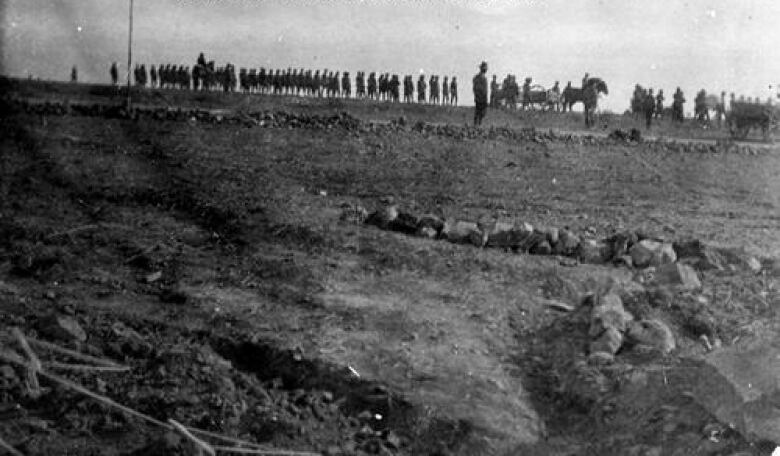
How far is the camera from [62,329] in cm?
590

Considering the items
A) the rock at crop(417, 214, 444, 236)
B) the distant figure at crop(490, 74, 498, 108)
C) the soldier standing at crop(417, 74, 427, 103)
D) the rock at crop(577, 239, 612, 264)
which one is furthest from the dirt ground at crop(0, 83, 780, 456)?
the soldier standing at crop(417, 74, 427, 103)

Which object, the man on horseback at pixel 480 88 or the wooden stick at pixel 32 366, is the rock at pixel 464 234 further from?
the man on horseback at pixel 480 88

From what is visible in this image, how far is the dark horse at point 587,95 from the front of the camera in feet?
83.7

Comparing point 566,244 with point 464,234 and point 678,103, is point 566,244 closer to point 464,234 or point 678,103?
point 464,234

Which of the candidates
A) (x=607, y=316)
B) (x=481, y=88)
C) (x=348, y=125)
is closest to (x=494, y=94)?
(x=481, y=88)

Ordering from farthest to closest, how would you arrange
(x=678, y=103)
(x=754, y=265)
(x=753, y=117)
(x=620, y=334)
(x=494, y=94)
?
1. (x=494, y=94)
2. (x=678, y=103)
3. (x=753, y=117)
4. (x=754, y=265)
5. (x=620, y=334)

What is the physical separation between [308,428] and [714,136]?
22.8m

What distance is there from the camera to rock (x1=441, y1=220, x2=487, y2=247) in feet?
28.0

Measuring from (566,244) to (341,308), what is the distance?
2.60 m

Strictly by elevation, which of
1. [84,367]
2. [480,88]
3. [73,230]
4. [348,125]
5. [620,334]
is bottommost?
[84,367]

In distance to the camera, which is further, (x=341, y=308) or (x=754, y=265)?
(x=754, y=265)

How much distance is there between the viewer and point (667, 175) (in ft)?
46.3

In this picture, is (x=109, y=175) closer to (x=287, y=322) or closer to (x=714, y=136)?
(x=287, y=322)

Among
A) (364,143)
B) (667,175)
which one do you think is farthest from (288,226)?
(667,175)
